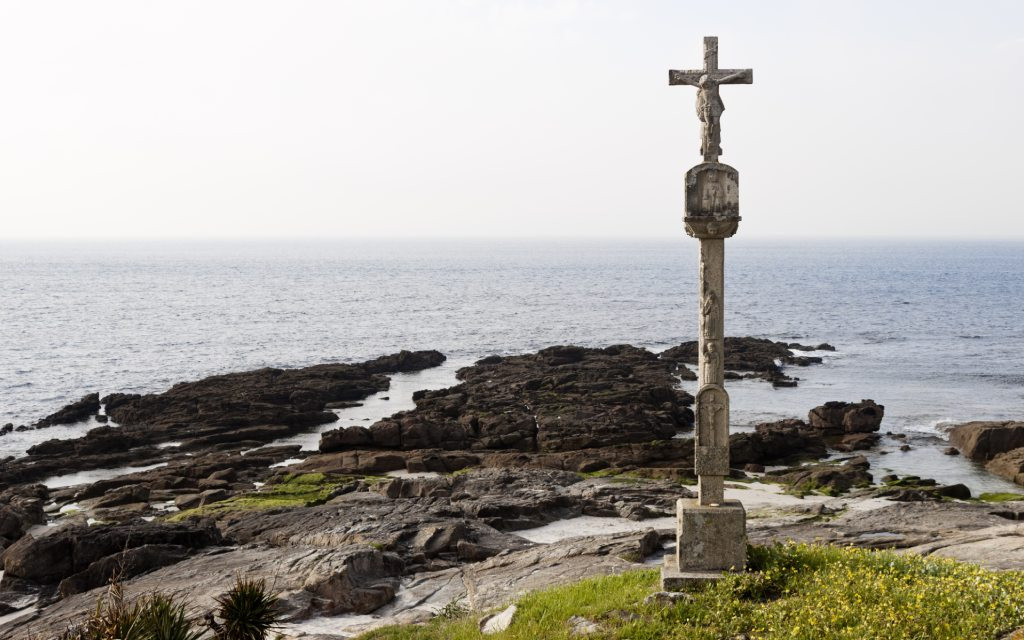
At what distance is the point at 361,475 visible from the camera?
99.9 feet

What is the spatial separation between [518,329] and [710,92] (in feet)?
227

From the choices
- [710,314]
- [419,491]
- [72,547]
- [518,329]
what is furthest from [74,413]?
[518,329]

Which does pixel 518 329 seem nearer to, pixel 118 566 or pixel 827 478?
pixel 827 478

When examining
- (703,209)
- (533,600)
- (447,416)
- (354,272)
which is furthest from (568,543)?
(354,272)

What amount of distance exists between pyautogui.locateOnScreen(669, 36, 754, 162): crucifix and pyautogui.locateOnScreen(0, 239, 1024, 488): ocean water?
22609 mm

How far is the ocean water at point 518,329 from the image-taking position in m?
46.9

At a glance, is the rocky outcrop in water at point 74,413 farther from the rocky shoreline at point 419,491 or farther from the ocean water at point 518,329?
the ocean water at point 518,329

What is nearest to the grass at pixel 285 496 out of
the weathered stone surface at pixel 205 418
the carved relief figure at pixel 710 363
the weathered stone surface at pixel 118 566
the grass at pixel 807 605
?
the weathered stone surface at pixel 118 566

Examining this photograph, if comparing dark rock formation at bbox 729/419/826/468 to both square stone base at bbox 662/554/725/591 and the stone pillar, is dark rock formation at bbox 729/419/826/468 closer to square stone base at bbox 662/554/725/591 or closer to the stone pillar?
the stone pillar

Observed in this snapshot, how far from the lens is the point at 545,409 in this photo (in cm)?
3981

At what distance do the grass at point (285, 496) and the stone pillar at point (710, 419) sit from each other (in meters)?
14.7

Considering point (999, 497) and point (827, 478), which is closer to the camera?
point (999, 497)

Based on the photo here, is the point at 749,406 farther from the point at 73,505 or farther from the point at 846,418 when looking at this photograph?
the point at 73,505

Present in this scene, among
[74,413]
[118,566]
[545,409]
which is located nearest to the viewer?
[118,566]
